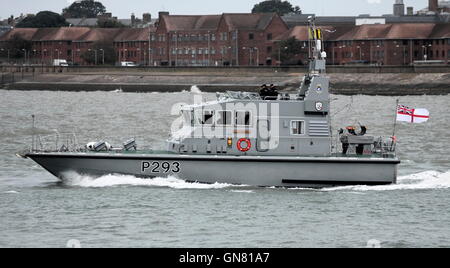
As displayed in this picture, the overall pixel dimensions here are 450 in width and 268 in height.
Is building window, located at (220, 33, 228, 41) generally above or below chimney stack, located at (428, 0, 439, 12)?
below

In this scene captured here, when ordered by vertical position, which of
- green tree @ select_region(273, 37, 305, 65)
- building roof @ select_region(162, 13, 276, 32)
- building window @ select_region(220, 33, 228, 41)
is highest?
building roof @ select_region(162, 13, 276, 32)

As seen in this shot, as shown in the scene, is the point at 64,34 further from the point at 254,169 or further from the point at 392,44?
the point at 254,169

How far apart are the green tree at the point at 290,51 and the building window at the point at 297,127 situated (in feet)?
340

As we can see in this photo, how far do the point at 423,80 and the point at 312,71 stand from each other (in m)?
80.4

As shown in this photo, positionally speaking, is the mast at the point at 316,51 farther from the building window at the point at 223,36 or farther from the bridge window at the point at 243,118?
the building window at the point at 223,36

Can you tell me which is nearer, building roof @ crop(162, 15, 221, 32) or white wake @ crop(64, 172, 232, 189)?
white wake @ crop(64, 172, 232, 189)

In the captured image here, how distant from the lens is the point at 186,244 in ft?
75.1

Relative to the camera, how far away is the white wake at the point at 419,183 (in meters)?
29.1

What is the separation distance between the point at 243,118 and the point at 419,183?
593 centimetres

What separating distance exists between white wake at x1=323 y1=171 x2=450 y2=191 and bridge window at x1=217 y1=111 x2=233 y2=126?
11.4 feet

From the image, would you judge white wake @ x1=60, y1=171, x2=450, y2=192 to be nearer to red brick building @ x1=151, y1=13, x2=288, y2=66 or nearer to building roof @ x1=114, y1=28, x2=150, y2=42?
red brick building @ x1=151, y1=13, x2=288, y2=66

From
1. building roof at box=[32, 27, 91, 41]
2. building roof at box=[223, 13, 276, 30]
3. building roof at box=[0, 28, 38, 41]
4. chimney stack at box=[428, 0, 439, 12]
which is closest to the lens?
building roof at box=[223, 13, 276, 30]

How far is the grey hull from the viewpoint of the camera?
28.9 metres

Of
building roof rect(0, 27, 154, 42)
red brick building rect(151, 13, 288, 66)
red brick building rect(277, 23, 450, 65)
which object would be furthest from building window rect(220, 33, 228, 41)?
building roof rect(0, 27, 154, 42)
